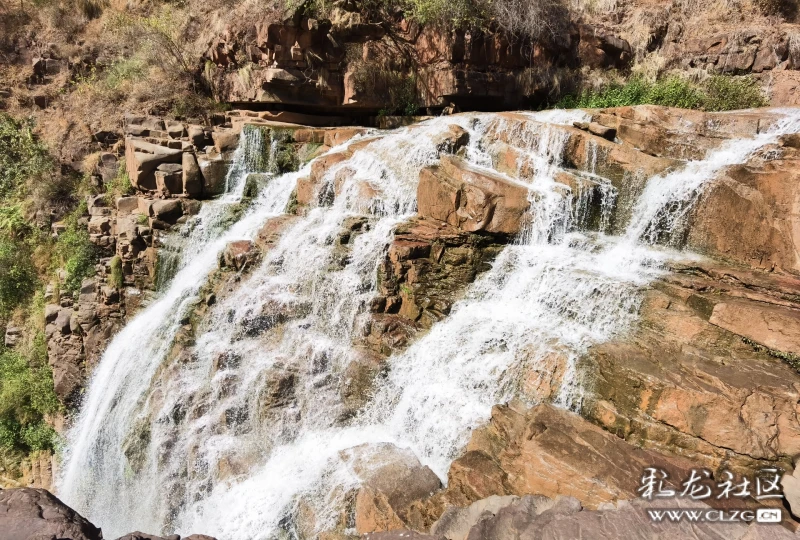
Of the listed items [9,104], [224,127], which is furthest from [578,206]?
[9,104]

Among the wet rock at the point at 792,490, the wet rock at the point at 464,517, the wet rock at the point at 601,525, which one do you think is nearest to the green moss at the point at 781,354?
the wet rock at the point at 792,490

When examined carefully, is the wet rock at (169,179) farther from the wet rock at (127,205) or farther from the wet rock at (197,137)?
the wet rock at (197,137)

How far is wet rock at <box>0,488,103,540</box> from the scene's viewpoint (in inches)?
155

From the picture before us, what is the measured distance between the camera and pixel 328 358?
798cm

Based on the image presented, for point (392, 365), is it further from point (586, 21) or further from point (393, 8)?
point (586, 21)

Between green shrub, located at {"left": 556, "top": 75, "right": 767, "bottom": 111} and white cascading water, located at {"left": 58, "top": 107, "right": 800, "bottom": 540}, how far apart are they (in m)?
3.18

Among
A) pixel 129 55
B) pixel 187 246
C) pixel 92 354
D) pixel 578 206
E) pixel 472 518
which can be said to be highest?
pixel 129 55

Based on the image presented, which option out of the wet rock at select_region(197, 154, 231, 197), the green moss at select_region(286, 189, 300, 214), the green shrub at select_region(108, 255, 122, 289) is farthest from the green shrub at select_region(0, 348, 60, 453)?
the green moss at select_region(286, 189, 300, 214)

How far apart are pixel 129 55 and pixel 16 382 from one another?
11.2 m

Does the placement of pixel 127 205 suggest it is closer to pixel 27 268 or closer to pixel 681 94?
pixel 27 268

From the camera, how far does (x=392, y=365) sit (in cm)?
766

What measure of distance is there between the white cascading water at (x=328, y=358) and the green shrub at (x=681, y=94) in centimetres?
318

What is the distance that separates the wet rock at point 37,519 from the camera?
3.93 metres

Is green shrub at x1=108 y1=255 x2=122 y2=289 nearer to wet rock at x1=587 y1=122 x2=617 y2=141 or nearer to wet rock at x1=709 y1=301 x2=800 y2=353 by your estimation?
wet rock at x1=587 y1=122 x2=617 y2=141
